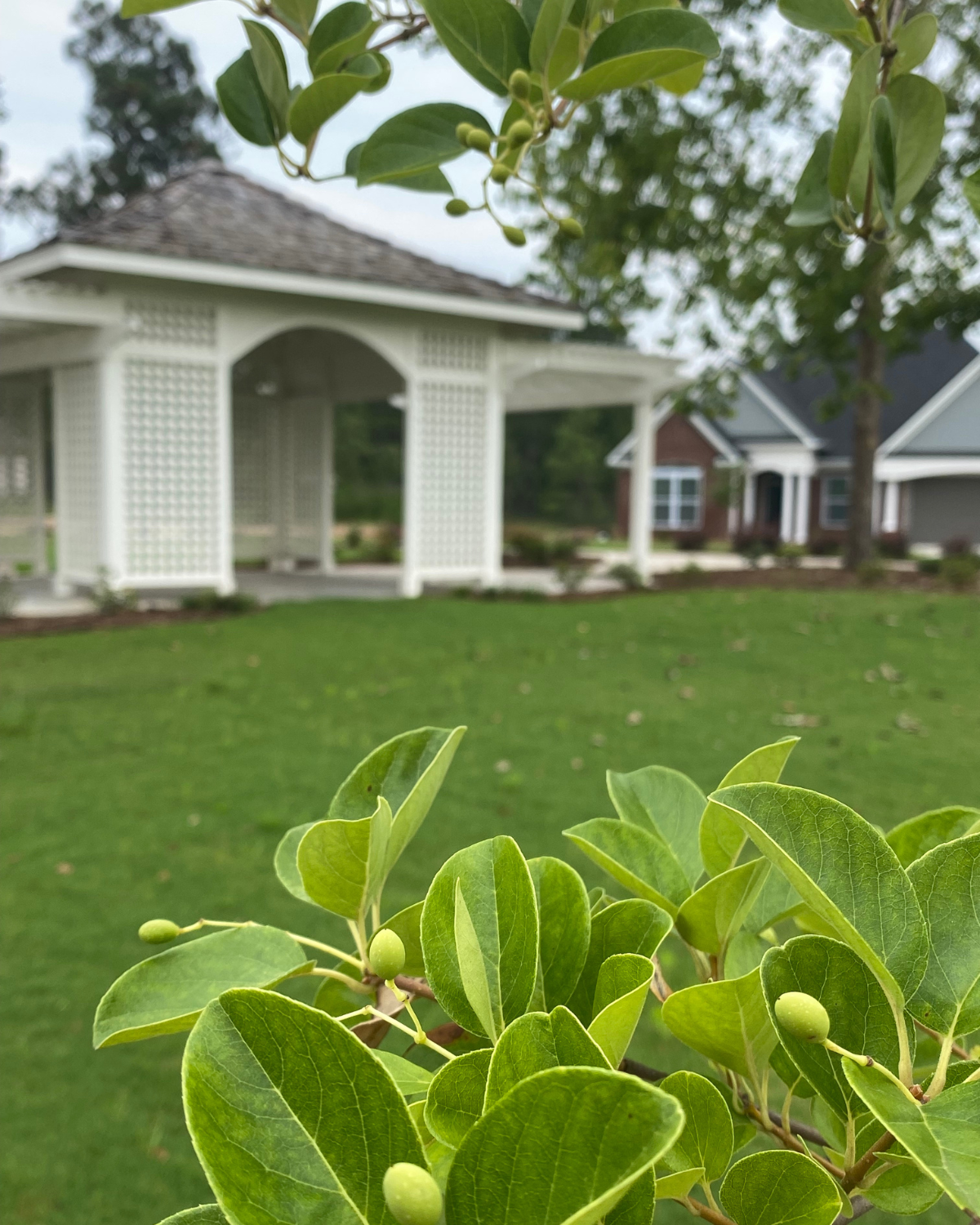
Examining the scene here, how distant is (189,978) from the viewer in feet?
1.91

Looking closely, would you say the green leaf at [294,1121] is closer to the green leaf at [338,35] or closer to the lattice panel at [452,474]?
the green leaf at [338,35]

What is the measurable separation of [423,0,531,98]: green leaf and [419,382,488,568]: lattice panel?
12.2m

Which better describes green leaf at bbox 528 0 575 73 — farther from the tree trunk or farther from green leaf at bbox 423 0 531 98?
the tree trunk

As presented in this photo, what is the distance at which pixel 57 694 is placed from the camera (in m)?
7.25

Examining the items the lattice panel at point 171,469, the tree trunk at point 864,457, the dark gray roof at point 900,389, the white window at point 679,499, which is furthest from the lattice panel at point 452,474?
the white window at point 679,499

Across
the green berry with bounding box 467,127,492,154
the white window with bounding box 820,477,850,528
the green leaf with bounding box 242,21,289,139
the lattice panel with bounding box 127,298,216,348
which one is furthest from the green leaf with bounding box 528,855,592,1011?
the white window with bounding box 820,477,850,528

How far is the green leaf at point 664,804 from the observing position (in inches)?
32.1

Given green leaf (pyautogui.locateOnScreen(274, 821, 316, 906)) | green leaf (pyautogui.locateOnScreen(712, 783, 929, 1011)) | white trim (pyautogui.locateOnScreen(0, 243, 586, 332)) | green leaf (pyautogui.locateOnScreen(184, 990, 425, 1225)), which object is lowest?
green leaf (pyautogui.locateOnScreen(274, 821, 316, 906))

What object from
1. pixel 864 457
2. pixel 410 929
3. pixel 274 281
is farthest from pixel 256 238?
pixel 410 929

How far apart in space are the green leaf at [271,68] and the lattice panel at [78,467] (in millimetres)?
11130

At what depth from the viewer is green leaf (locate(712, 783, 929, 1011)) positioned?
458 millimetres

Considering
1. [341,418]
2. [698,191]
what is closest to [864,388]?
[698,191]

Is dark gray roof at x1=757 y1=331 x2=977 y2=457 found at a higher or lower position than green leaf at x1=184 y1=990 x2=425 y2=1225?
higher

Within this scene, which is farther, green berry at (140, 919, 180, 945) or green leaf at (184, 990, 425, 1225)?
green berry at (140, 919, 180, 945)
